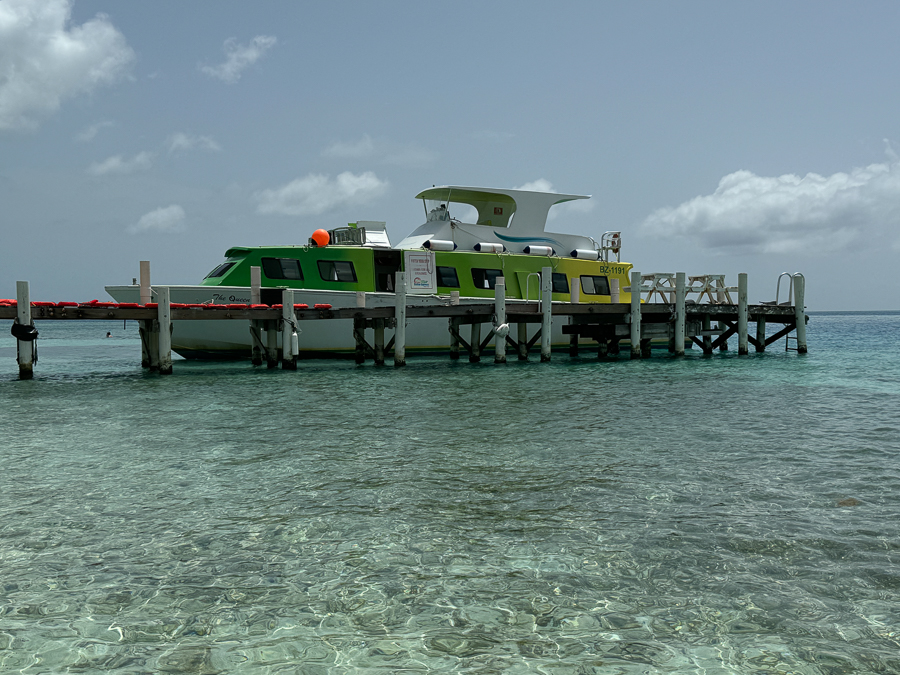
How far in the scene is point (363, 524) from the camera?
607 cm

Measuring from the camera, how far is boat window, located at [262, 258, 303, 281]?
829 inches

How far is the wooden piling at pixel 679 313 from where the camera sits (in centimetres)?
2338

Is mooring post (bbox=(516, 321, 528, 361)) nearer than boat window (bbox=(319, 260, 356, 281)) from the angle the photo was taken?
No

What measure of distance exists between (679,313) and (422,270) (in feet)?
28.8

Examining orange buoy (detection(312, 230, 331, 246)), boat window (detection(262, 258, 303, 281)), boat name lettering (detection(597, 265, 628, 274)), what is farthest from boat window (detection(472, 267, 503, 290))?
boat window (detection(262, 258, 303, 281))

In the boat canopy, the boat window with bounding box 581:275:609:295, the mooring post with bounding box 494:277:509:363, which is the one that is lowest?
the mooring post with bounding box 494:277:509:363

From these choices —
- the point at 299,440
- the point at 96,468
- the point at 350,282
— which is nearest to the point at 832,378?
the point at 350,282

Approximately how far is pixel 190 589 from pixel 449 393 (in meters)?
10.1

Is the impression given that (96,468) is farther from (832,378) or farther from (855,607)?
(832,378)

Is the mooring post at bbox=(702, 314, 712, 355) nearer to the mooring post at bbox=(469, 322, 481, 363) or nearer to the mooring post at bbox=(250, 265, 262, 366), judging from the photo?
the mooring post at bbox=(469, 322, 481, 363)

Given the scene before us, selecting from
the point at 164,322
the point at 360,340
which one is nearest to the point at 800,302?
the point at 360,340

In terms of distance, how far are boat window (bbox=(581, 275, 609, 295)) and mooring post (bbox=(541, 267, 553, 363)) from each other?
163 inches

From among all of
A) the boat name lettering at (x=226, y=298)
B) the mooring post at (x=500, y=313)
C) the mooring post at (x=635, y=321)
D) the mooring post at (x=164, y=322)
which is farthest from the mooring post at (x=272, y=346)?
the mooring post at (x=635, y=321)

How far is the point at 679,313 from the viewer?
23.7 meters
